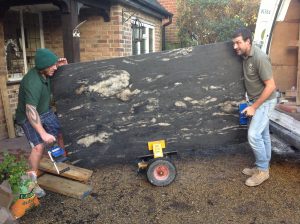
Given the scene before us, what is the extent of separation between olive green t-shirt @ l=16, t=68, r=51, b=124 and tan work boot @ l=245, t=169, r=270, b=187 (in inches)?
95.1

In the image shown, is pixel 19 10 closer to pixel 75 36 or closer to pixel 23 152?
pixel 75 36

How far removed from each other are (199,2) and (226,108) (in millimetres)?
8185

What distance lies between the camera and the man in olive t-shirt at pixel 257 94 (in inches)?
132

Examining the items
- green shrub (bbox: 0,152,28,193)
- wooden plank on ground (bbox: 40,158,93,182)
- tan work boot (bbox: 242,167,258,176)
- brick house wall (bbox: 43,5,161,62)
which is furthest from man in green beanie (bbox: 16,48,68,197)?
brick house wall (bbox: 43,5,161,62)

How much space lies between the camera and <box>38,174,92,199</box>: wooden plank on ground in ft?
11.3

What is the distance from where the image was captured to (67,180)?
3.72 metres

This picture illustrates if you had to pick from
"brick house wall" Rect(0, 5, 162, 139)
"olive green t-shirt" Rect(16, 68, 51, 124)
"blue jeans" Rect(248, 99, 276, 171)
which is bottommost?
"blue jeans" Rect(248, 99, 276, 171)

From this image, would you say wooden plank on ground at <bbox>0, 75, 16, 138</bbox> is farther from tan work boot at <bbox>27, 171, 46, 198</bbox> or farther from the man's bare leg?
tan work boot at <bbox>27, 171, 46, 198</bbox>

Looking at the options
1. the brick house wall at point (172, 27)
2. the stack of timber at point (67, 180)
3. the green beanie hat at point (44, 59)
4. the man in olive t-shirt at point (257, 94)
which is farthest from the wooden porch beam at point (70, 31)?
the brick house wall at point (172, 27)

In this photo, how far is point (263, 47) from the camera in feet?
14.8

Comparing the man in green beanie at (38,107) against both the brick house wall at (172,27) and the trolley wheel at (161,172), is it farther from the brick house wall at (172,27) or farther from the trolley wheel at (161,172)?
the brick house wall at (172,27)

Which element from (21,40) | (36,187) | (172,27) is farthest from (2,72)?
(172,27)

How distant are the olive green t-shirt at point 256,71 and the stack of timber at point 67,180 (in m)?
2.11

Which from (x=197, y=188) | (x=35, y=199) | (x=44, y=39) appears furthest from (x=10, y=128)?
(x=197, y=188)
